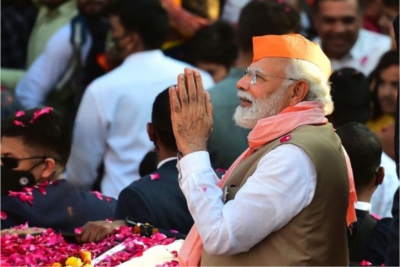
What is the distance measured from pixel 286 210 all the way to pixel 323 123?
550 millimetres

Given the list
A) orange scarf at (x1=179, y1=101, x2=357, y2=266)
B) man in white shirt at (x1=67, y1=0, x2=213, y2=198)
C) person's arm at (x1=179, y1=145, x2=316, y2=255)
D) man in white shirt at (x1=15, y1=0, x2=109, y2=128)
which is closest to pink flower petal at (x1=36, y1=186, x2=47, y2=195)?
orange scarf at (x1=179, y1=101, x2=357, y2=266)

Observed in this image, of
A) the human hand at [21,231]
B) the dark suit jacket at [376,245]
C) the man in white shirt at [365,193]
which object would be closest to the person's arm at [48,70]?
the human hand at [21,231]

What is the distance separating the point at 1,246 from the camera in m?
4.95

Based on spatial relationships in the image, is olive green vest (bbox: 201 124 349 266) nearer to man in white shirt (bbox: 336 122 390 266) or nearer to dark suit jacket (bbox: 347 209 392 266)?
man in white shirt (bbox: 336 122 390 266)

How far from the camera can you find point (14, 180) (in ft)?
18.8

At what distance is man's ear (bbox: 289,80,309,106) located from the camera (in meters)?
4.36

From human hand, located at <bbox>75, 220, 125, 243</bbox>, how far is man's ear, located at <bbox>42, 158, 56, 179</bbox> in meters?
0.84

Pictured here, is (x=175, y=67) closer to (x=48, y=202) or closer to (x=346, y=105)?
(x=346, y=105)

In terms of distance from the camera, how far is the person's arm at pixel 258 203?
396 centimetres

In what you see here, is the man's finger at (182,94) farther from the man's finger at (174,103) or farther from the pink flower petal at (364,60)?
the pink flower petal at (364,60)

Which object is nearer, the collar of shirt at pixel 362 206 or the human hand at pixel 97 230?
the human hand at pixel 97 230

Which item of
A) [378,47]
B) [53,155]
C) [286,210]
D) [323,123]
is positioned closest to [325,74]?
[323,123]

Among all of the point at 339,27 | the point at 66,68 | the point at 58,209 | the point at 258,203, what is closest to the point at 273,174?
the point at 258,203

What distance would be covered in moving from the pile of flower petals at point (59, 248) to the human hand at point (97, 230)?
0.03 metres
